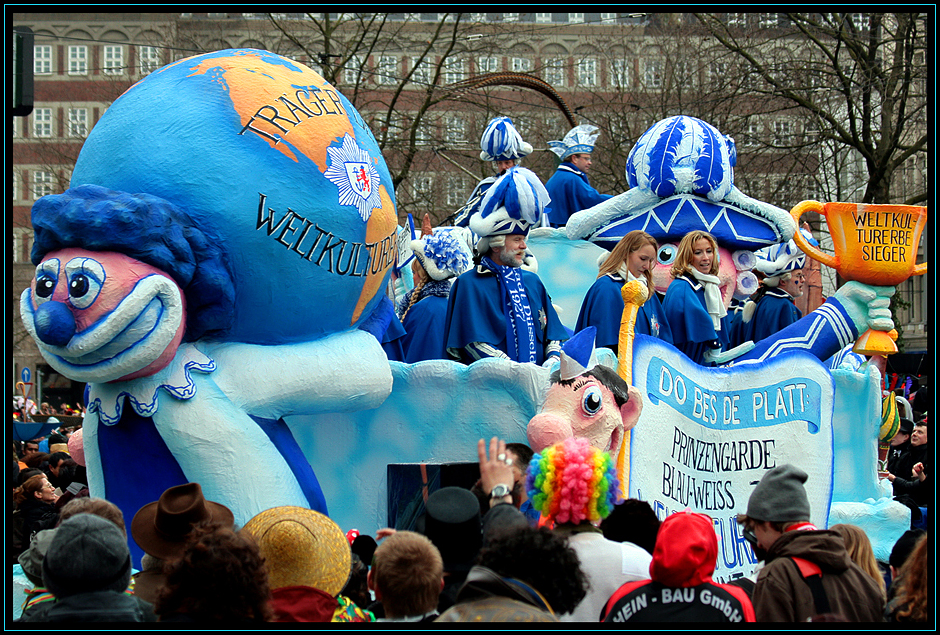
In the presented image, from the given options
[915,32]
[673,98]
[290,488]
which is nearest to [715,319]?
[290,488]

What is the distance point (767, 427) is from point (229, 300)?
2.86 m

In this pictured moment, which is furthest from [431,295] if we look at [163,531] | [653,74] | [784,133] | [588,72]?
[588,72]

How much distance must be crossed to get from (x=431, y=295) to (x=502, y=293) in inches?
62.9

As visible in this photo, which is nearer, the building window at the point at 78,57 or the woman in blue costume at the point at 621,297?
the woman in blue costume at the point at 621,297

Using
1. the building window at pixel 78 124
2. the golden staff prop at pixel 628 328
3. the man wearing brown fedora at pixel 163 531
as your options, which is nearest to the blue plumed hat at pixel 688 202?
the golden staff prop at pixel 628 328

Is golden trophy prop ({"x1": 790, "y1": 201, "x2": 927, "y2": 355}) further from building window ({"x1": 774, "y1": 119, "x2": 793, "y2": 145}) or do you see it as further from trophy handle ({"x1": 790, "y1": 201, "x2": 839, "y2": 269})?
building window ({"x1": 774, "y1": 119, "x2": 793, "y2": 145})

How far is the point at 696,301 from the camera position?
6.75 m

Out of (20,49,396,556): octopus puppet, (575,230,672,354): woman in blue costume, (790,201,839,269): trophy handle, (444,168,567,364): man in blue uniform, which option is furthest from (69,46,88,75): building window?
(20,49,396,556): octopus puppet

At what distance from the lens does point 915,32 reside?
15141 mm

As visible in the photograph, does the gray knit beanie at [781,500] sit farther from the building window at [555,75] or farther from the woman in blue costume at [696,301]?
the building window at [555,75]

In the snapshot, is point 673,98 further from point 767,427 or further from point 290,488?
point 290,488

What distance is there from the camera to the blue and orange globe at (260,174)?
459cm

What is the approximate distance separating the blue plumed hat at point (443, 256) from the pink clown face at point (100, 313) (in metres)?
3.65

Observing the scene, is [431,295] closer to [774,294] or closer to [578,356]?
[774,294]
